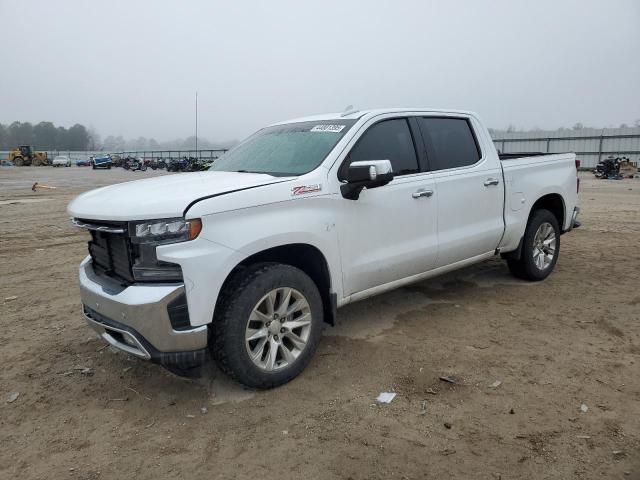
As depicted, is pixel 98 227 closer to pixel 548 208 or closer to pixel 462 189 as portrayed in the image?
pixel 462 189

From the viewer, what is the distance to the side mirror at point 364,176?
347cm

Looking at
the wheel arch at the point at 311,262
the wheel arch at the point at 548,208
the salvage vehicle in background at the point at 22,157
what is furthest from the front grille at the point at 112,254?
the salvage vehicle in background at the point at 22,157

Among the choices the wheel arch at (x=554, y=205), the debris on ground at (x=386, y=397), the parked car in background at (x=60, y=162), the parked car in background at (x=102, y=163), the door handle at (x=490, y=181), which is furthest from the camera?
the parked car in background at (x=60, y=162)

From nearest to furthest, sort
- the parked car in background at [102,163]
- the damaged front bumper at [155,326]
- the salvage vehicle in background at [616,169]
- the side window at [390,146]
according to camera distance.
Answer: the damaged front bumper at [155,326] → the side window at [390,146] → the salvage vehicle in background at [616,169] → the parked car in background at [102,163]

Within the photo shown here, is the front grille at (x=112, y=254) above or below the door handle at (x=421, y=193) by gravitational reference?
below

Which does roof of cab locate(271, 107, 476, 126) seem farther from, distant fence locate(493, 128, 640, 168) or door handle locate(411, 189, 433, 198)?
distant fence locate(493, 128, 640, 168)

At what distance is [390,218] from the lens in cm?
398

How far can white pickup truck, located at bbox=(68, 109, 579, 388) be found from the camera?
9.67 feet

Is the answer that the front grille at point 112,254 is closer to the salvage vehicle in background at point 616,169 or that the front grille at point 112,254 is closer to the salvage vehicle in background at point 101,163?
the salvage vehicle in background at point 616,169

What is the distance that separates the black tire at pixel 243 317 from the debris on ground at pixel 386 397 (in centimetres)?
64

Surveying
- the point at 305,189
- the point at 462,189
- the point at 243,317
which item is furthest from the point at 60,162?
the point at 243,317

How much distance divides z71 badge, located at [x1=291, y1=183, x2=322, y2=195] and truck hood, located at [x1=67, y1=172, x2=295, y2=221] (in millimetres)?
112

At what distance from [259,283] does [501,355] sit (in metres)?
1.99

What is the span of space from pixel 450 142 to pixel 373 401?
265 centimetres
